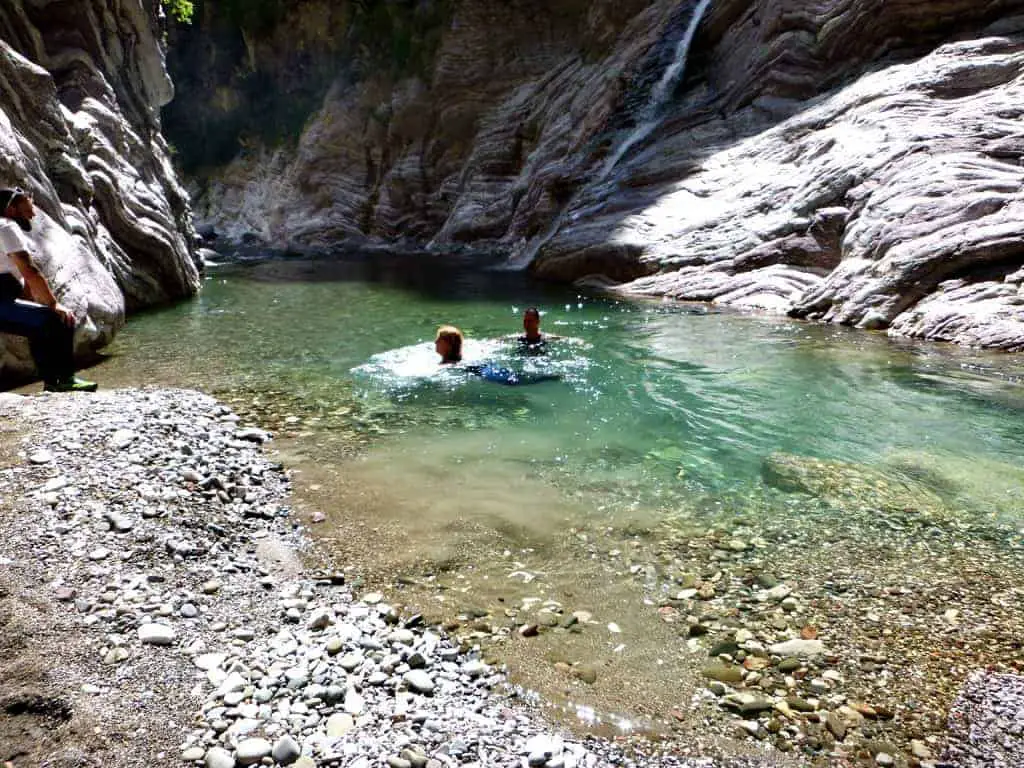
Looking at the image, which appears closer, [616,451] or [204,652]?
[204,652]

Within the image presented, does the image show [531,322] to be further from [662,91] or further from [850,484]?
[662,91]

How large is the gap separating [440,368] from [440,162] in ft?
110

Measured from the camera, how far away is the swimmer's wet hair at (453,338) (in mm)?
10922

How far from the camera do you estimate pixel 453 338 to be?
1097 centimetres

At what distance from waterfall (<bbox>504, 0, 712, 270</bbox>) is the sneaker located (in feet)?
63.8

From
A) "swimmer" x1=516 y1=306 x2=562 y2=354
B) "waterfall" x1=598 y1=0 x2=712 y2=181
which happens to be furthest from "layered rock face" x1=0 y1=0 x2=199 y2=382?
"waterfall" x1=598 y1=0 x2=712 y2=181

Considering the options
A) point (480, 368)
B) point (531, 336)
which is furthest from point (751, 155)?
point (480, 368)

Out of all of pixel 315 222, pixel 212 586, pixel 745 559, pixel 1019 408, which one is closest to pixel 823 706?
pixel 745 559

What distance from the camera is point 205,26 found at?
180ft

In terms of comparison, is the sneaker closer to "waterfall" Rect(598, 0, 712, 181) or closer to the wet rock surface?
the wet rock surface

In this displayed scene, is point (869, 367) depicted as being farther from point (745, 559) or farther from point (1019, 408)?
point (745, 559)

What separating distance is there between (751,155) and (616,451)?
16757 millimetres

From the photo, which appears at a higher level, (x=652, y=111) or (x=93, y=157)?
(x=652, y=111)

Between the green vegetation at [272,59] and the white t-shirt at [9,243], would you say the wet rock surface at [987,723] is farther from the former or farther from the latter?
the green vegetation at [272,59]
